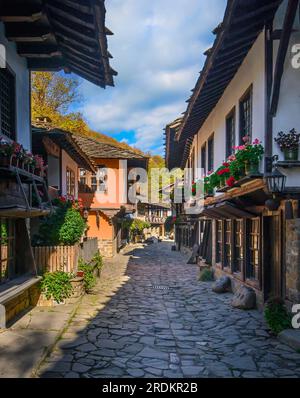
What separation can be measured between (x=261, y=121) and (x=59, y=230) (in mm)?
5517

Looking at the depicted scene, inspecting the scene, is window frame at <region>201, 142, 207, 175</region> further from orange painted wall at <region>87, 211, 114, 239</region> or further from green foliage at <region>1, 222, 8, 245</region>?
green foliage at <region>1, 222, 8, 245</region>

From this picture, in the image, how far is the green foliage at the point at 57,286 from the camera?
28.2ft

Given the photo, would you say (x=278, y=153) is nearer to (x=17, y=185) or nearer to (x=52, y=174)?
(x=17, y=185)

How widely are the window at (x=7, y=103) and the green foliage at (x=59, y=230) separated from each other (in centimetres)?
284

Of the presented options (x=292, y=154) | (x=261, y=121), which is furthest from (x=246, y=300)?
(x=261, y=121)

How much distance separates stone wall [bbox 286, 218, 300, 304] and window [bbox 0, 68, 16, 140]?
5.68 metres

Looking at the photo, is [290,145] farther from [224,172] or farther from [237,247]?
[237,247]

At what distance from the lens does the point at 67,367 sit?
5.05m

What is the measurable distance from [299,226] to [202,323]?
9.11ft

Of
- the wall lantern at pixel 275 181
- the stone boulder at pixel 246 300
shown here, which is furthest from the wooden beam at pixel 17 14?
the stone boulder at pixel 246 300

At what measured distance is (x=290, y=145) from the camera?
655 cm

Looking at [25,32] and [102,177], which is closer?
[25,32]

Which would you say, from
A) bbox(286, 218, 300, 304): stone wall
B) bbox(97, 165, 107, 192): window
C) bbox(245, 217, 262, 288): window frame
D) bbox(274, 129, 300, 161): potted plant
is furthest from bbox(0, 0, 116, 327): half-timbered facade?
bbox(97, 165, 107, 192): window

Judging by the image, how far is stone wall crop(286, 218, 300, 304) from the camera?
6484mm
